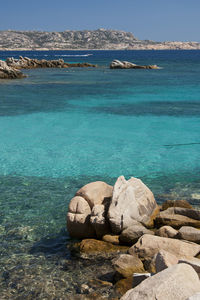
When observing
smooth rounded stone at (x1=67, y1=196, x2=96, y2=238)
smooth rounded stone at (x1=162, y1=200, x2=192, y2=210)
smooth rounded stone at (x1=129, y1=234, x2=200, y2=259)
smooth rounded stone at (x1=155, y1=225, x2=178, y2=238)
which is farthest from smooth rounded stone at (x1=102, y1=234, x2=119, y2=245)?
smooth rounded stone at (x1=162, y1=200, x2=192, y2=210)

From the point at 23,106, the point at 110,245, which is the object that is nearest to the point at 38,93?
the point at 23,106

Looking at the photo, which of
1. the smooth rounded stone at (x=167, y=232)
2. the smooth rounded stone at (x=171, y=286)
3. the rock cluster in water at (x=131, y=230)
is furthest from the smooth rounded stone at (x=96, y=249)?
the smooth rounded stone at (x=171, y=286)


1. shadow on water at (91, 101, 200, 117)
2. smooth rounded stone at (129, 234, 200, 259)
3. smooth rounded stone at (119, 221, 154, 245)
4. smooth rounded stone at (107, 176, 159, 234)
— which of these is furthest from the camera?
shadow on water at (91, 101, 200, 117)

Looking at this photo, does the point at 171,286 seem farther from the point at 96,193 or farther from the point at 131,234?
the point at 96,193

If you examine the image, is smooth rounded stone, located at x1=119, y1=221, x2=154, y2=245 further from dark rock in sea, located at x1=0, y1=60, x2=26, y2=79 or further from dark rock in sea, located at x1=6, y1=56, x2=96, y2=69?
dark rock in sea, located at x1=6, y1=56, x2=96, y2=69

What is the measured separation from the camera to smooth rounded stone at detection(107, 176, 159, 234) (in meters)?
8.75

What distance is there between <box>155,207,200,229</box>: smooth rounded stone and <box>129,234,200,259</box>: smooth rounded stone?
1.31m

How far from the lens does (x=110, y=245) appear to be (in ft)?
27.8

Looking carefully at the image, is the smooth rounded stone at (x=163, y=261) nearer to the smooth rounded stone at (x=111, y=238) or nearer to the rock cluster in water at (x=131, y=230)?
the rock cluster in water at (x=131, y=230)

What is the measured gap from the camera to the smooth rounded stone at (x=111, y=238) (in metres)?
8.55

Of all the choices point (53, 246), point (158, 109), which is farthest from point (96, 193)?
point (158, 109)

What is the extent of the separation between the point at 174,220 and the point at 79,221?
7.42ft

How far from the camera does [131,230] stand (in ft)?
27.6

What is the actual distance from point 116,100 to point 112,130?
→ 1095 centimetres
